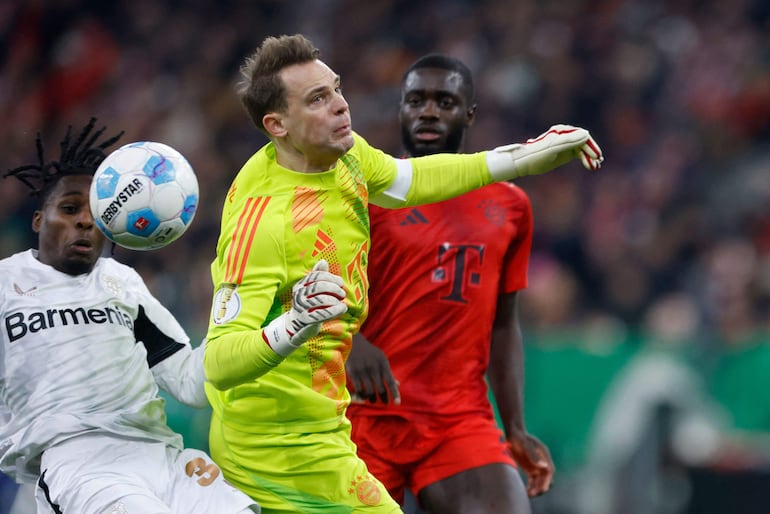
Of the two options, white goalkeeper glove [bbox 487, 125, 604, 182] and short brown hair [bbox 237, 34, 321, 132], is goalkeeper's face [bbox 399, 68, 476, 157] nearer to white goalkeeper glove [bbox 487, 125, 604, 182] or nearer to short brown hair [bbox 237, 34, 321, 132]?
white goalkeeper glove [bbox 487, 125, 604, 182]

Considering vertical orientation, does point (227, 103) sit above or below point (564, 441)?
above

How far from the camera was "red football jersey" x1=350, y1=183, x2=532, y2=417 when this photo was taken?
5.51 metres

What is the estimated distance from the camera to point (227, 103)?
1280 centimetres

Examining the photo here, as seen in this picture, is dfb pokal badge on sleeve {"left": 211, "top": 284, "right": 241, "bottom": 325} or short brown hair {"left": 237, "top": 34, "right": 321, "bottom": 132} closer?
dfb pokal badge on sleeve {"left": 211, "top": 284, "right": 241, "bottom": 325}

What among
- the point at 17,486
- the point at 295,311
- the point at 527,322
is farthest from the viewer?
the point at 527,322

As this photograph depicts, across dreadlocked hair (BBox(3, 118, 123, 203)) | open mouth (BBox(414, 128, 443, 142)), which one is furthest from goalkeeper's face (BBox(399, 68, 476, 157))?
dreadlocked hair (BBox(3, 118, 123, 203))

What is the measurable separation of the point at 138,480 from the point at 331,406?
74cm

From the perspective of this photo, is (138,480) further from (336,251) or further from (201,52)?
(201,52)

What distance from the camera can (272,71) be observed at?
4.43 metres

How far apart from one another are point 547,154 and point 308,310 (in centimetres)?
122

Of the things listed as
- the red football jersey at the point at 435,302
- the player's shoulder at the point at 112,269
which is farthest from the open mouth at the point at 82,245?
the red football jersey at the point at 435,302

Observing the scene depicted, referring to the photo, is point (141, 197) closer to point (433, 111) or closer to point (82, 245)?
point (82, 245)

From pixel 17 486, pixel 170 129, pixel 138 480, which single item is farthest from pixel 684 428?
pixel 170 129

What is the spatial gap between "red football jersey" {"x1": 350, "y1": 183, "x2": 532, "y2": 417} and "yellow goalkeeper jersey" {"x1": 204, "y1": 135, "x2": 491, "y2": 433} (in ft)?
2.71
